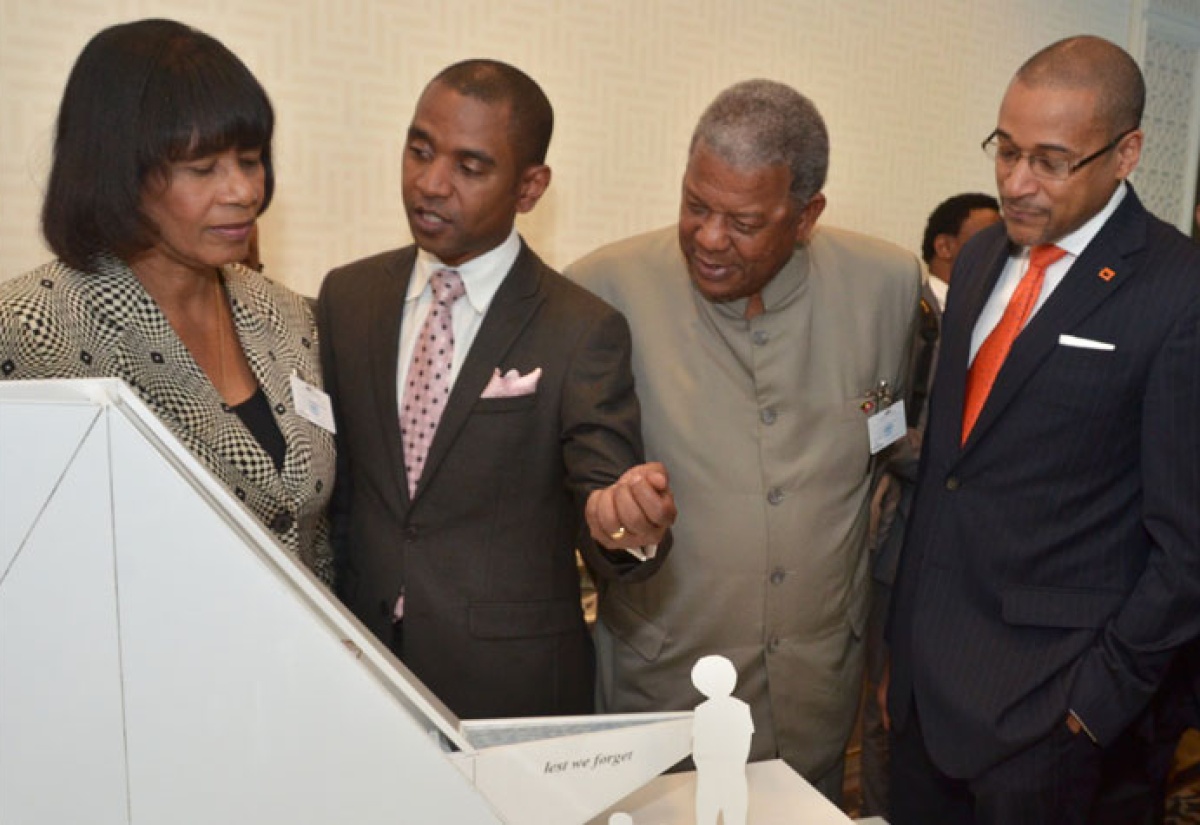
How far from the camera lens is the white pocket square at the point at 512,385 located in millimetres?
1675

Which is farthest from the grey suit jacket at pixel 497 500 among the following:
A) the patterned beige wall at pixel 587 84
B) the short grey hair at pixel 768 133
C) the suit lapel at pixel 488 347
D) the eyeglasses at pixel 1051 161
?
the patterned beige wall at pixel 587 84

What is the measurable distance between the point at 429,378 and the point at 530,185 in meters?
0.40

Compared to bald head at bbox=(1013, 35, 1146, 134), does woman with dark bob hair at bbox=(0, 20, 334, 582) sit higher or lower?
lower

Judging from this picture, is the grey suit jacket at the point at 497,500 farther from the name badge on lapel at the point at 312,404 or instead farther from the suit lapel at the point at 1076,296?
the suit lapel at the point at 1076,296

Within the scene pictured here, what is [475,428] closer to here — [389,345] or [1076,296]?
[389,345]

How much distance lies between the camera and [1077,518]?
66.9 inches

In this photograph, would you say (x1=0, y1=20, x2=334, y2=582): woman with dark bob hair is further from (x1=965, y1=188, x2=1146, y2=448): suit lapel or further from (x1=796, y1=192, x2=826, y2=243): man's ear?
(x1=965, y1=188, x2=1146, y2=448): suit lapel

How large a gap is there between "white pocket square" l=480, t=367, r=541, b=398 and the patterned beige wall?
4.24 ft

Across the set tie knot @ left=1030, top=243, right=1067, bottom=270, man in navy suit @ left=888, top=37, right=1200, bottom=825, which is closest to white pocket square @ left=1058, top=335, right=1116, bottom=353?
man in navy suit @ left=888, top=37, right=1200, bottom=825

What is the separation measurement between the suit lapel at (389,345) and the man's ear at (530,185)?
20cm

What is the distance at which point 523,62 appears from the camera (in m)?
3.05

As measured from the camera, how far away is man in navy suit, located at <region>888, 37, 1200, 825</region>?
163 cm

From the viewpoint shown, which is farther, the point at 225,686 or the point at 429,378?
the point at 429,378

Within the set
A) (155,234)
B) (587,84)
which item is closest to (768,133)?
(155,234)
